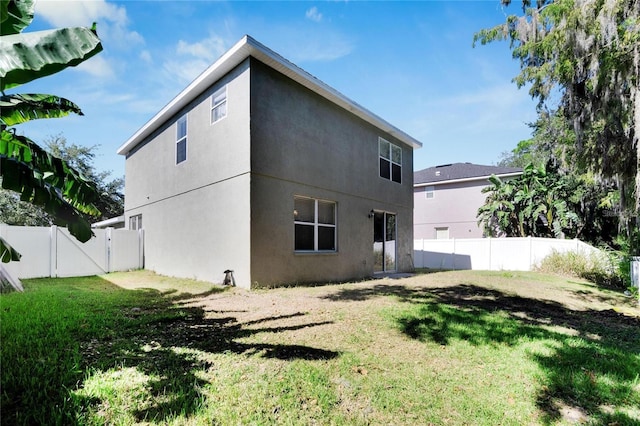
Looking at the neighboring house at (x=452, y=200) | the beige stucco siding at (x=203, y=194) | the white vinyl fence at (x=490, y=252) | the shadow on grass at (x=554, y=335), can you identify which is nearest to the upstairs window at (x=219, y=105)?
the beige stucco siding at (x=203, y=194)

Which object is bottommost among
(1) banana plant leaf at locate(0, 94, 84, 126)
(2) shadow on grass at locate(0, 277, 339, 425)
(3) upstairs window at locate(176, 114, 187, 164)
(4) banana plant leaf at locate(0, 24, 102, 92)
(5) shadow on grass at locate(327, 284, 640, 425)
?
(5) shadow on grass at locate(327, 284, 640, 425)

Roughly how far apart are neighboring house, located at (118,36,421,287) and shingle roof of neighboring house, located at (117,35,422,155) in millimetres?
36

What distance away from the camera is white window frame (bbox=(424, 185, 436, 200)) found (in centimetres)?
2322

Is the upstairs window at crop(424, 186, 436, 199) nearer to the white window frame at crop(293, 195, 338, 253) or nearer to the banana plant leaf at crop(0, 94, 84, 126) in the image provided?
the white window frame at crop(293, 195, 338, 253)

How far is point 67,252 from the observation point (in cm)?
1004

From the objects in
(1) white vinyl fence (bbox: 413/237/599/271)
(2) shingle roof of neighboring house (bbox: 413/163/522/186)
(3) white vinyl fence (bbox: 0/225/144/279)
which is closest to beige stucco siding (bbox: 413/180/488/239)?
(2) shingle roof of neighboring house (bbox: 413/163/522/186)

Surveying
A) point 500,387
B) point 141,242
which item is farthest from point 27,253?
point 500,387

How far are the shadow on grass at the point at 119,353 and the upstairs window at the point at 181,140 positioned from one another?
18.8 ft

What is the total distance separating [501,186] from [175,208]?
1735cm

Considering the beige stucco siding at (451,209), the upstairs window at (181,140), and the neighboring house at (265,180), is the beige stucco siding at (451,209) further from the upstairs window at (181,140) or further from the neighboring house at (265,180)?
the upstairs window at (181,140)

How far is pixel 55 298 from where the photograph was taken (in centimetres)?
628

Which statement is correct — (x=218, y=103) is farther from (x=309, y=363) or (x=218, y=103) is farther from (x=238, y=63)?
(x=309, y=363)

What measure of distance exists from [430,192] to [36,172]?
2262 cm

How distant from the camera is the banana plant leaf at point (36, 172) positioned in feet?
12.1
